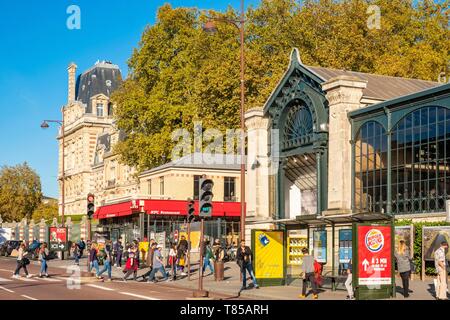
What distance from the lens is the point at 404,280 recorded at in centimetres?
2520

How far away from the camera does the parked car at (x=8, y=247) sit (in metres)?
69.8

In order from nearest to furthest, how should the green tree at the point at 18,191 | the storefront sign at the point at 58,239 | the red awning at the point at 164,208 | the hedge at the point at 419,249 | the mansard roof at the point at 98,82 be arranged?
the hedge at the point at 419,249 → the red awning at the point at 164,208 → the storefront sign at the point at 58,239 → the green tree at the point at 18,191 → the mansard roof at the point at 98,82

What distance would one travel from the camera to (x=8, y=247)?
7006 centimetres

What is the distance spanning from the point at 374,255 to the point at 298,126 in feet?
56.4

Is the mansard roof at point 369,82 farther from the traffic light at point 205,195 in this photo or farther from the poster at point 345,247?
the traffic light at point 205,195

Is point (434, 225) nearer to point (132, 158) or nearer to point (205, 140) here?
point (205, 140)

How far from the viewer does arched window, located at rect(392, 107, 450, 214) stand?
32781 mm

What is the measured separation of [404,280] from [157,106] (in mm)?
39312

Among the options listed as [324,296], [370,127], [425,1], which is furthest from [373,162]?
[425,1]

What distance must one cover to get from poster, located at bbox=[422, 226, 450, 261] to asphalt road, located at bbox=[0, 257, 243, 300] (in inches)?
356

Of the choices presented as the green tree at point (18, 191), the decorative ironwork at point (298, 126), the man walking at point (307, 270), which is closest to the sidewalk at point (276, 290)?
the man walking at point (307, 270)

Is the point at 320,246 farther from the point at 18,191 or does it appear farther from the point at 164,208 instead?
the point at 18,191

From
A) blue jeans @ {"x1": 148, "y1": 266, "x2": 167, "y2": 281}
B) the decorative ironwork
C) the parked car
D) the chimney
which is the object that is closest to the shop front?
the parked car

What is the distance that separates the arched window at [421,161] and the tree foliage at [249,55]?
60.9 ft
